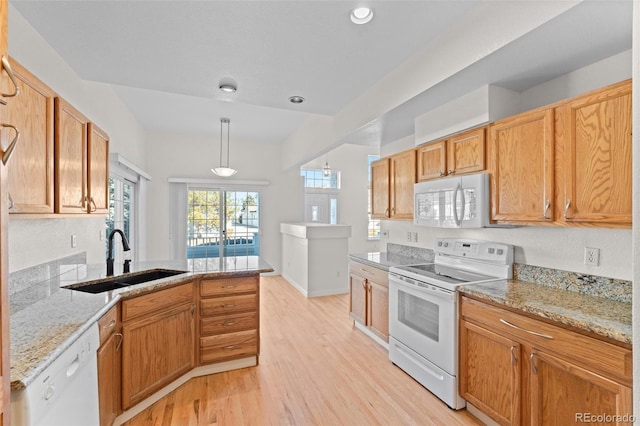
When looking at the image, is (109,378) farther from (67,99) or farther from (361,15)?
(361,15)

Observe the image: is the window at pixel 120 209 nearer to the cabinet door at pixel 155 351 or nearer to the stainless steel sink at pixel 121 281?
the stainless steel sink at pixel 121 281

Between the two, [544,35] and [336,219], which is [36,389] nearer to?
[544,35]

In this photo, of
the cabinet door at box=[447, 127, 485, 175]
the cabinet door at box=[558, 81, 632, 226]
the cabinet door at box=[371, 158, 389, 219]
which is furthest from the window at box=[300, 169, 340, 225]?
the cabinet door at box=[558, 81, 632, 226]

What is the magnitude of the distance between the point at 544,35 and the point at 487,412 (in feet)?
7.50

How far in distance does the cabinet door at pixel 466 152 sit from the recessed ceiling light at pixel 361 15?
47.4 inches

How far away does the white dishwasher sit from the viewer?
100 cm

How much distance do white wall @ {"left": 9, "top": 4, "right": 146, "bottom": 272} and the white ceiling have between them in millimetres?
95

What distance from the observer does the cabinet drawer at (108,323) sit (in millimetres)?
1657

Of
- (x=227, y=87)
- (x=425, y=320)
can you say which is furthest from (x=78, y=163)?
(x=425, y=320)

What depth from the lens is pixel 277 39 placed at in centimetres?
218

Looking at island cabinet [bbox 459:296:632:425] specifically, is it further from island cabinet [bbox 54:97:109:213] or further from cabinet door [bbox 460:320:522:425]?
island cabinet [bbox 54:97:109:213]

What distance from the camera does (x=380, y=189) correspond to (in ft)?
12.2

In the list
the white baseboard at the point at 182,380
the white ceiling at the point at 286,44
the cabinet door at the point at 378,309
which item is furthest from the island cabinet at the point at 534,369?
the white baseboard at the point at 182,380

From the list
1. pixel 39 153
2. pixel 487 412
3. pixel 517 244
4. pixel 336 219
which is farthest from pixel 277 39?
pixel 336 219
